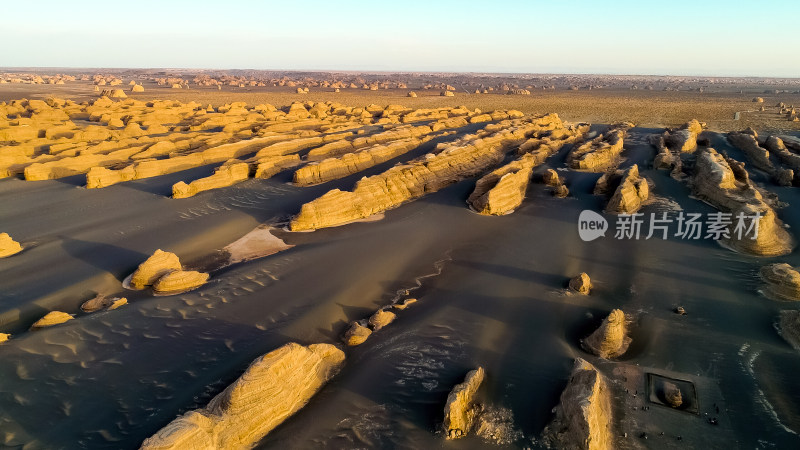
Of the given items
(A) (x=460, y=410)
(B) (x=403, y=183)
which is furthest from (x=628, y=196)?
(A) (x=460, y=410)

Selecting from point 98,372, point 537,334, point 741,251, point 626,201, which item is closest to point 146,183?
point 98,372

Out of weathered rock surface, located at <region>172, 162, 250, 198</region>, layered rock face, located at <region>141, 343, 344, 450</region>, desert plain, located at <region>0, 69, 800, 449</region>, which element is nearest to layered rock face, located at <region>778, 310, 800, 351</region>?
desert plain, located at <region>0, 69, 800, 449</region>

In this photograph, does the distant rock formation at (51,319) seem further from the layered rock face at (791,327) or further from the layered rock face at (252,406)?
the layered rock face at (791,327)

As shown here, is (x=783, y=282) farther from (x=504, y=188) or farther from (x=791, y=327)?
(x=504, y=188)

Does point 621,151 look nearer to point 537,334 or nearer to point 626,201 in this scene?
point 626,201

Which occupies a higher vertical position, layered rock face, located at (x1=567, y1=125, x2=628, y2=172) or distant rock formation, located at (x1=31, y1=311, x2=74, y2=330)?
layered rock face, located at (x1=567, y1=125, x2=628, y2=172)
